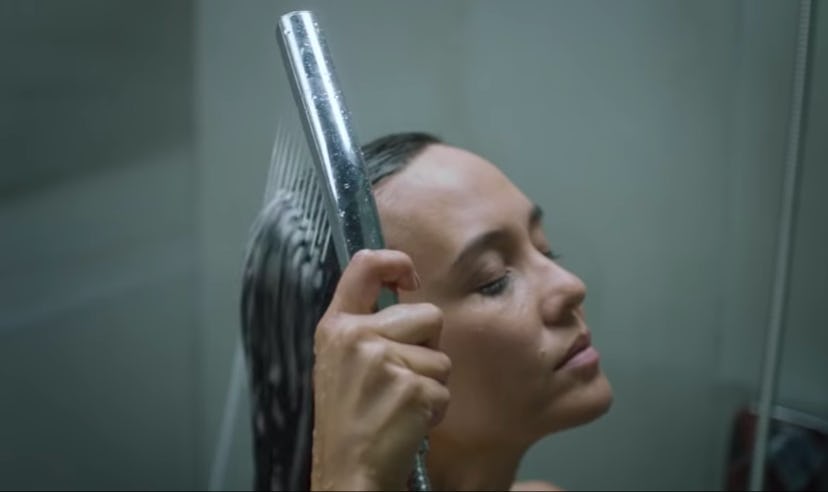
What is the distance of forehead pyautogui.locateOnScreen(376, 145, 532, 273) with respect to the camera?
679mm

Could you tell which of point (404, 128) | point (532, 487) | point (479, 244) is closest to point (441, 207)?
point (479, 244)

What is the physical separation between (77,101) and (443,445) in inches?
18.2

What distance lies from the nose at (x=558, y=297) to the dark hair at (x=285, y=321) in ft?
0.50

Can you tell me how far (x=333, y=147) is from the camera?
21.7 inches

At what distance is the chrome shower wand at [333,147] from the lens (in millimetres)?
542

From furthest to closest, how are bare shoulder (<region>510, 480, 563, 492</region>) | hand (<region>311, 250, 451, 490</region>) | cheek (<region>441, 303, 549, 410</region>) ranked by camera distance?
bare shoulder (<region>510, 480, 563, 492</region>) < cheek (<region>441, 303, 549, 410</region>) < hand (<region>311, 250, 451, 490</region>)

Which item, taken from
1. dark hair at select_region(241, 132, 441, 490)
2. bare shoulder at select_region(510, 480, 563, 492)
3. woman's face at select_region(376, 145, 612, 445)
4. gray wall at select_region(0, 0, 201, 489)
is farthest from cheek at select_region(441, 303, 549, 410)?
gray wall at select_region(0, 0, 201, 489)

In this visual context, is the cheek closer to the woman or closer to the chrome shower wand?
the woman

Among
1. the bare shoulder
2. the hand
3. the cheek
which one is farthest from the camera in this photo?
the bare shoulder

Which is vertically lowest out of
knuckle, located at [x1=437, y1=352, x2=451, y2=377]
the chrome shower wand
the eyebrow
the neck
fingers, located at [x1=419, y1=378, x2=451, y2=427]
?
the neck

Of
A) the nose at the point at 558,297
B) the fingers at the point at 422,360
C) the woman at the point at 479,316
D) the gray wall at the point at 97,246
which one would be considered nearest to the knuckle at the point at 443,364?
the fingers at the point at 422,360

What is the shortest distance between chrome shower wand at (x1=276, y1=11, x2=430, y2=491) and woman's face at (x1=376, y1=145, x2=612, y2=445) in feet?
0.44

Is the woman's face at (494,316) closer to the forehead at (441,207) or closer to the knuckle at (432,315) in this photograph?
the forehead at (441,207)

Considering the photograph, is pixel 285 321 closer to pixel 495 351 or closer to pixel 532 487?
pixel 495 351
